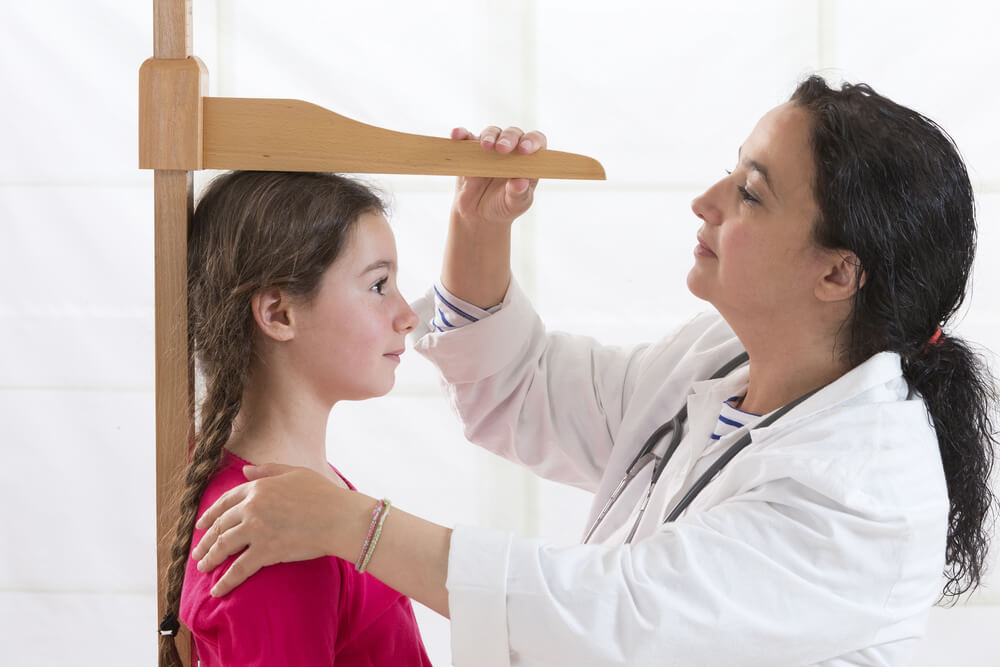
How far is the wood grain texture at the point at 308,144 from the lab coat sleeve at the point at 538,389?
0.44 meters

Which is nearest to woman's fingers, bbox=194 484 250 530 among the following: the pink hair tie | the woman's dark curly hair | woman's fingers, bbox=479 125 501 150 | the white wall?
woman's fingers, bbox=479 125 501 150

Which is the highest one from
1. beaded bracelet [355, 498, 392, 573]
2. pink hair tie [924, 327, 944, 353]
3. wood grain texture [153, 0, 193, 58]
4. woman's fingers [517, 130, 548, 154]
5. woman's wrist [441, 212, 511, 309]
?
wood grain texture [153, 0, 193, 58]

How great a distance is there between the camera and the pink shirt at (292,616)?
1.11m

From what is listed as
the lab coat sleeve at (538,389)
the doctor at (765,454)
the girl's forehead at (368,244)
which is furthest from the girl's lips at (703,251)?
the girl's forehead at (368,244)

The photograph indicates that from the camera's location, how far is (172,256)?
122 centimetres

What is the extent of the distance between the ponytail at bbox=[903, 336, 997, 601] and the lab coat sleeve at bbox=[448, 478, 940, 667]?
0.21m

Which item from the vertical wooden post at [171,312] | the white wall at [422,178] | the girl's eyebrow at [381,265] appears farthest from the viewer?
the white wall at [422,178]

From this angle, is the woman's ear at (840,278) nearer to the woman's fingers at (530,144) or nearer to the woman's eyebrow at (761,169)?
the woman's eyebrow at (761,169)

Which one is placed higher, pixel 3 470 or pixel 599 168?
pixel 599 168

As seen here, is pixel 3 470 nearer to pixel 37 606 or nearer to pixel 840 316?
pixel 37 606

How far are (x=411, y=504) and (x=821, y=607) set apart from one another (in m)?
1.39

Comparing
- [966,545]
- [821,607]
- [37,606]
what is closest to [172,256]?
[821,607]

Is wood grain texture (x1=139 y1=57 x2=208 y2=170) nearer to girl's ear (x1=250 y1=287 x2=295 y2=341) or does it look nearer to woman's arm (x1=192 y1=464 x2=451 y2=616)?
girl's ear (x1=250 y1=287 x2=295 y2=341)

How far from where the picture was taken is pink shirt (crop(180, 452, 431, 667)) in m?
1.11
